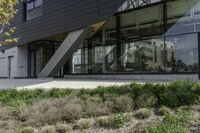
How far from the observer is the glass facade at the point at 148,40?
20.2 meters

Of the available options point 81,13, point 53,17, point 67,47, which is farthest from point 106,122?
point 53,17

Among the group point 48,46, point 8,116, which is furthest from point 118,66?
point 8,116

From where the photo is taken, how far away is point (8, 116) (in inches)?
310

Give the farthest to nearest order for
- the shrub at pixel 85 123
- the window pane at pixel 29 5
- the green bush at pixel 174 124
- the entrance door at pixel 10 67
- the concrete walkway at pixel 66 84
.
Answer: the entrance door at pixel 10 67 < the window pane at pixel 29 5 < the concrete walkway at pixel 66 84 < the shrub at pixel 85 123 < the green bush at pixel 174 124

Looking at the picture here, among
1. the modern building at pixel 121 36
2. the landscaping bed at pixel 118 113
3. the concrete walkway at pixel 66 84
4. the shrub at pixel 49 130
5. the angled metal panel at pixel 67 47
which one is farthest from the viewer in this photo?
the angled metal panel at pixel 67 47

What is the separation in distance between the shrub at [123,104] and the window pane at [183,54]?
12007 millimetres

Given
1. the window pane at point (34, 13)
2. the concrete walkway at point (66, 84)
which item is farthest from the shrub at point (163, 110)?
the window pane at point (34, 13)

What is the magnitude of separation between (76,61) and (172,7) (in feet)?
36.3

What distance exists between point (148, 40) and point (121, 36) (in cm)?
309

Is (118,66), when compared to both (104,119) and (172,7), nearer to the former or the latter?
(172,7)

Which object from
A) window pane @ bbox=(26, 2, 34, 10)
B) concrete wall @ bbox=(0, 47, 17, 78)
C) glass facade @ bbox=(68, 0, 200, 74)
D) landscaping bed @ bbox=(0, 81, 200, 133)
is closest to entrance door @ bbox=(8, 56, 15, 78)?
concrete wall @ bbox=(0, 47, 17, 78)

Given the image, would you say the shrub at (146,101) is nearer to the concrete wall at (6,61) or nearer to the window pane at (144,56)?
the window pane at (144,56)

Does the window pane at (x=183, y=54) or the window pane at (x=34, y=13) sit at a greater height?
Answer: the window pane at (x=34, y=13)

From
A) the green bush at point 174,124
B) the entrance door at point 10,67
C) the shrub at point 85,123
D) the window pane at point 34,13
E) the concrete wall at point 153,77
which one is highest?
the window pane at point 34,13
